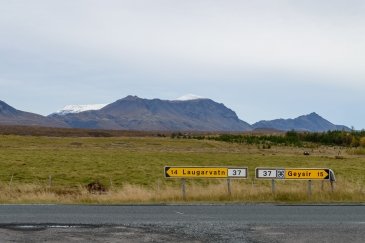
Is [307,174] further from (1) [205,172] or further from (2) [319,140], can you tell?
(2) [319,140]

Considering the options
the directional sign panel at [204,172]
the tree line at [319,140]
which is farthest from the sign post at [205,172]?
the tree line at [319,140]

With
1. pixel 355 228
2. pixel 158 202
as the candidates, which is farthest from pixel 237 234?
pixel 158 202

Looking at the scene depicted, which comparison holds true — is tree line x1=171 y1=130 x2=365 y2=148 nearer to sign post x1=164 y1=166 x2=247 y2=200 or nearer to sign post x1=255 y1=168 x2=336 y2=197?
sign post x1=255 y1=168 x2=336 y2=197

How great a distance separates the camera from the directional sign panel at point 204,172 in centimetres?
2195

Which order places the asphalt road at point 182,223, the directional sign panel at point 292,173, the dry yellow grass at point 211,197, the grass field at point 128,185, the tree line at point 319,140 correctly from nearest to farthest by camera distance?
the asphalt road at point 182,223, the dry yellow grass at point 211,197, the grass field at point 128,185, the directional sign panel at point 292,173, the tree line at point 319,140

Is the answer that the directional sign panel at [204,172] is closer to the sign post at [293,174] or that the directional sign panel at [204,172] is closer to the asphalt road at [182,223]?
the sign post at [293,174]

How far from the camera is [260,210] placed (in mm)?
18156

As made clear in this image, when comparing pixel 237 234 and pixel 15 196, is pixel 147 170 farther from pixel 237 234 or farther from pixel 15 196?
pixel 237 234

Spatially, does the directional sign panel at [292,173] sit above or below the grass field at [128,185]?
above

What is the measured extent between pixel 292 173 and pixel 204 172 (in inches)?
138

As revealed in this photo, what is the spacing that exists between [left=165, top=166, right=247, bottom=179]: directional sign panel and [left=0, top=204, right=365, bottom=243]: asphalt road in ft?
8.84

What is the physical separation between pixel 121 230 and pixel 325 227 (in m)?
5.25

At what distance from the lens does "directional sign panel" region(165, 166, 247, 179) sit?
22.0m

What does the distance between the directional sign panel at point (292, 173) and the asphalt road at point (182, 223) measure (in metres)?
2.64
